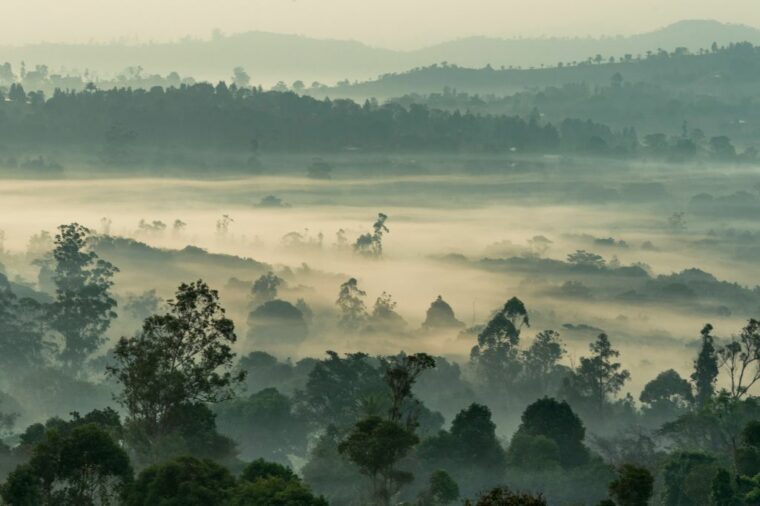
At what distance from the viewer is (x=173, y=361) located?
7962cm

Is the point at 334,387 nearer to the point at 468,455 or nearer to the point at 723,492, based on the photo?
the point at 468,455

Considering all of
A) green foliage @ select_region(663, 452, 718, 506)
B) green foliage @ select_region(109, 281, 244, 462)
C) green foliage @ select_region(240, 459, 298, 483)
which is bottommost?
green foliage @ select_region(663, 452, 718, 506)

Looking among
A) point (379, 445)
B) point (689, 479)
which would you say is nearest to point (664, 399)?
point (689, 479)

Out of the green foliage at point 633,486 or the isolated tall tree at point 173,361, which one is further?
the isolated tall tree at point 173,361

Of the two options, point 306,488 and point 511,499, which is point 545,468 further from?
point 511,499

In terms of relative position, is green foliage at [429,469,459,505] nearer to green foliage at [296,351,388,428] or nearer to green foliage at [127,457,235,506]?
green foliage at [127,457,235,506]

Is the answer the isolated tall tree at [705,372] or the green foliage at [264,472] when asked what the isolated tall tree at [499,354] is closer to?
→ the isolated tall tree at [705,372]

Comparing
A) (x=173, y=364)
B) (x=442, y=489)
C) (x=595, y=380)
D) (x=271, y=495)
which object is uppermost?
(x=173, y=364)

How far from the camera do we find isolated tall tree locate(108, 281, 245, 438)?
258 ft

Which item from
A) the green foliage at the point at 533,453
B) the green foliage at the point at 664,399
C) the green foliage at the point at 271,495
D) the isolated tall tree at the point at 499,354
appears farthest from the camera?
the isolated tall tree at the point at 499,354

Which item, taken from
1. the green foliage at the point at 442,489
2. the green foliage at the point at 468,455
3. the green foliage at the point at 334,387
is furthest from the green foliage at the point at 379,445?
the green foliage at the point at 334,387

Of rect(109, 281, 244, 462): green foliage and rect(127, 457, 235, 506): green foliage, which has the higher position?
rect(109, 281, 244, 462): green foliage

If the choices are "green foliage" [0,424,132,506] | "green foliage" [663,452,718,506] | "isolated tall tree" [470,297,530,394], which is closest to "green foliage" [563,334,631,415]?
"isolated tall tree" [470,297,530,394]

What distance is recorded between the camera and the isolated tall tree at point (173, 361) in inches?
3095
